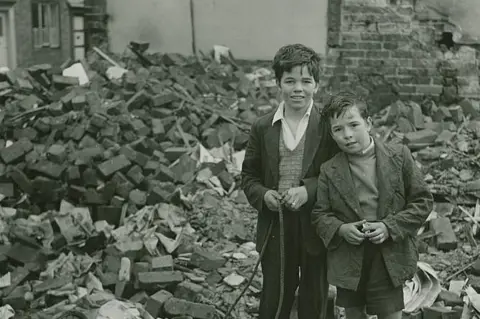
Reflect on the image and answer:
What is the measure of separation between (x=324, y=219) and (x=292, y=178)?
366 mm

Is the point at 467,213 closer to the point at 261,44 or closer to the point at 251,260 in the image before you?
the point at 251,260

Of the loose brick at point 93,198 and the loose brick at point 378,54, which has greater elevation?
the loose brick at point 378,54

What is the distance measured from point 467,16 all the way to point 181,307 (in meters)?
6.51

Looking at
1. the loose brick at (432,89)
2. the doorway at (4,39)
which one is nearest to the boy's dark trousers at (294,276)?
the loose brick at (432,89)

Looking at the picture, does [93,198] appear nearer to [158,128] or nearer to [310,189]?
[158,128]

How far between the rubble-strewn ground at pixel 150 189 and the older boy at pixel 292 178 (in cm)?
122

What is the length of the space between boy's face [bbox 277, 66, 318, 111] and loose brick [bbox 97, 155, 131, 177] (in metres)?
3.57

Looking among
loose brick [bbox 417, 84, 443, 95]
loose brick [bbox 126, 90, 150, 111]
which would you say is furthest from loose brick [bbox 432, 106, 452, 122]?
loose brick [bbox 126, 90, 150, 111]

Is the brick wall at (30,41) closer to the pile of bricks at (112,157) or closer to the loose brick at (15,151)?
the pile of bricks at (112,157)

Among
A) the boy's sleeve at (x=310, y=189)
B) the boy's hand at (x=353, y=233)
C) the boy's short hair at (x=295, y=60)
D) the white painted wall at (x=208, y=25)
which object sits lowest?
the boy's hand at (x=353, y=233)

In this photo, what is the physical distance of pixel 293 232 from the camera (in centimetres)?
390

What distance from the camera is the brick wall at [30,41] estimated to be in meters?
15.5

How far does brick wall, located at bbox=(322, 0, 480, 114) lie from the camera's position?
383 inches

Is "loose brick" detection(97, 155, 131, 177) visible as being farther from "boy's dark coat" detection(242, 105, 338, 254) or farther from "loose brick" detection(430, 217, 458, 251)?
"boy's dark coat" detection(242, 105, 338, 254)
